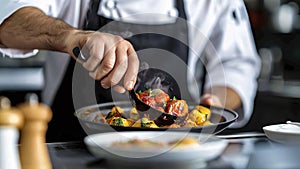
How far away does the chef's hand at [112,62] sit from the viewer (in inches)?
36.4

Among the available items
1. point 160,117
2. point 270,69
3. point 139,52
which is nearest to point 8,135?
Answer: point 160,117

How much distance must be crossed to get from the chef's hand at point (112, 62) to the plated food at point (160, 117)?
0.18 ft

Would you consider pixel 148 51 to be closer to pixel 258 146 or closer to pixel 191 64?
pixel 191 64

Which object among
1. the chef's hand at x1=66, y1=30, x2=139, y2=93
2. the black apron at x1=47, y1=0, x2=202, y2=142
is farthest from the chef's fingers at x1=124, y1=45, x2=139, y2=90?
the black apron at x1=47, y1=0, x2=202, y2=142

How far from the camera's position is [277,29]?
9.86 ft

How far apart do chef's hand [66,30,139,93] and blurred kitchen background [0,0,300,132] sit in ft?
4.67

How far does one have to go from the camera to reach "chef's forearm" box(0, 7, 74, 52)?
3.99ft

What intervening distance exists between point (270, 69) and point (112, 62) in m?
2.16

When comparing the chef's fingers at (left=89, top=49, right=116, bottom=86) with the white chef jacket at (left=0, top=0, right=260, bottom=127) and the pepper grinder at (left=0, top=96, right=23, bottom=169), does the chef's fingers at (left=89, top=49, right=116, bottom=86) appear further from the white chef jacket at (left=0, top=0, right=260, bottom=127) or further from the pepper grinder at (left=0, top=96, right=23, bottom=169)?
the white chef jacket at (left=0, top=0, right=260, bottom=127)

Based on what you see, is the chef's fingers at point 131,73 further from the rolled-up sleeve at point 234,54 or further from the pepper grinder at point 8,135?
the rolled-up sleeve at point 234,54

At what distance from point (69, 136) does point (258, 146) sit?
29.7 inches

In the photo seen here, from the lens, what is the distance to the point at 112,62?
916mm

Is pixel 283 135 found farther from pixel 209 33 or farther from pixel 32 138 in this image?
pixel 209 33

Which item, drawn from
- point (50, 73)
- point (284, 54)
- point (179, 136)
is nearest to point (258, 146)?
point (179, 136)
